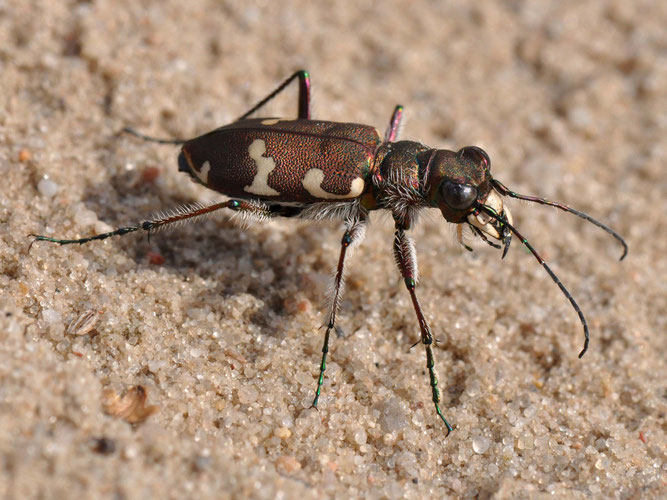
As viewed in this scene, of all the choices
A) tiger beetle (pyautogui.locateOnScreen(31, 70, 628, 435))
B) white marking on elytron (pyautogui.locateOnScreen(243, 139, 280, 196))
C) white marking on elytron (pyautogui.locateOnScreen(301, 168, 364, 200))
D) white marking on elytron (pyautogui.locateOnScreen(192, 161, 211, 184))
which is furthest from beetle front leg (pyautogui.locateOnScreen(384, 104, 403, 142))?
white marking on elytron (pyautogui.locateOnScreen(192, 161, 211, 184))

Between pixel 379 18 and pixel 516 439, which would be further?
pixel 379 18

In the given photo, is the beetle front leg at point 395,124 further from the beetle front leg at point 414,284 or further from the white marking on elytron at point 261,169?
the white marking on elytron at point 261,169

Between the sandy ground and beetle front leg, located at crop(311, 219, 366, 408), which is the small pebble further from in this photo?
beetle front leg, located at crop(311, 219, 366, 408)

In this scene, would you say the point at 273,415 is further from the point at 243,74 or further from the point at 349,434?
the point at 243,74

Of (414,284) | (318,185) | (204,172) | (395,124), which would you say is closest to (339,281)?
(414,284)

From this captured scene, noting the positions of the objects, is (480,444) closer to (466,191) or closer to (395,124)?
(466,191)

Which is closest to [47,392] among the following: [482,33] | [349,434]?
[349,434]

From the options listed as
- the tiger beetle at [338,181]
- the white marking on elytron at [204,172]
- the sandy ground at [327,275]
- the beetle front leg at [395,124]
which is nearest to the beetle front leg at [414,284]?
the tiger beetle at [338,181]
